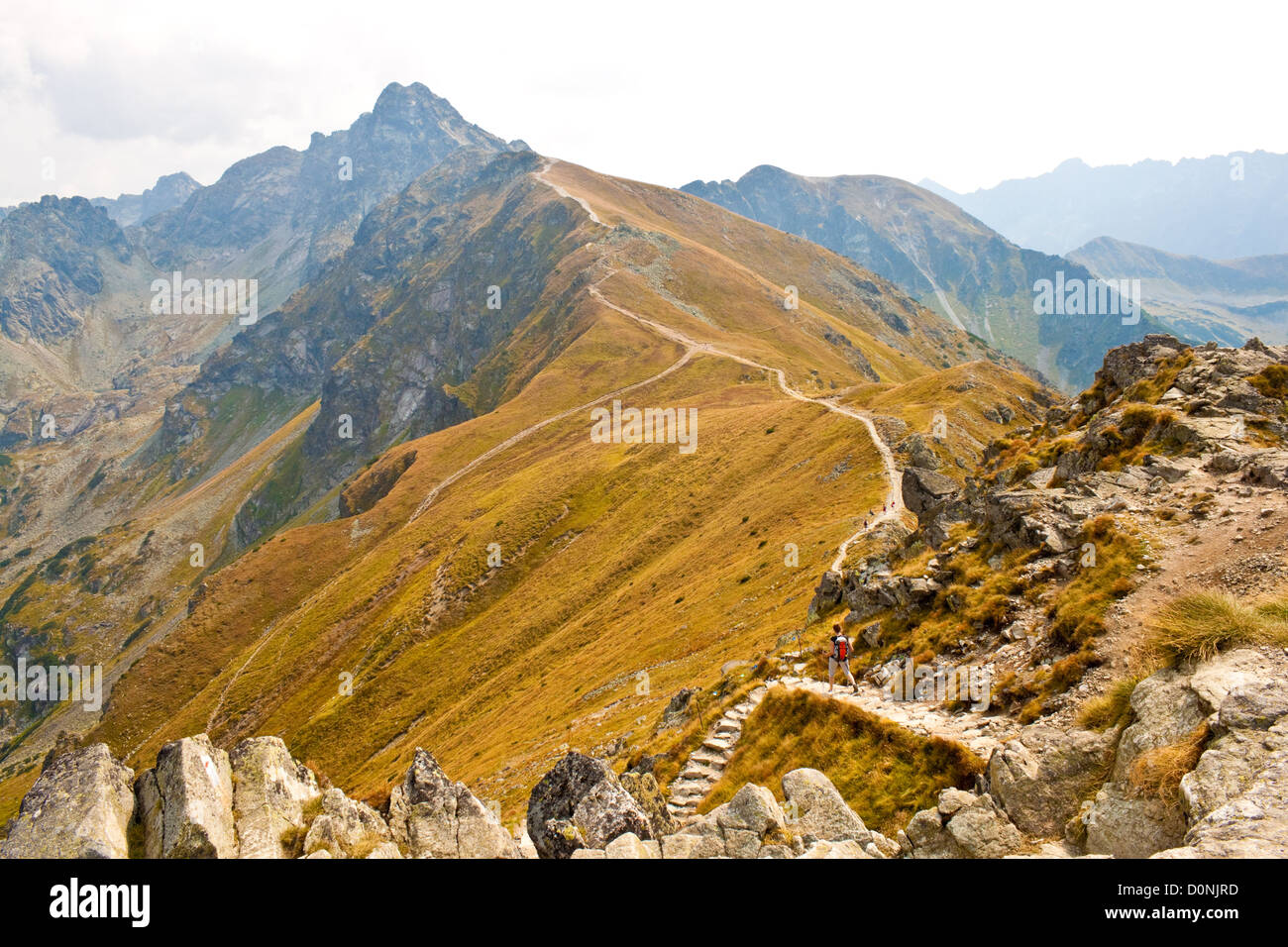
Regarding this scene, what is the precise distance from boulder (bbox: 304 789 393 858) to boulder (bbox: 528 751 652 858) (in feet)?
14.4

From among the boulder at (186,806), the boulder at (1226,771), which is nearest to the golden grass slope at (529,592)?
the boulder at (186,806)

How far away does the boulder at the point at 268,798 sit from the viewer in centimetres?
1752

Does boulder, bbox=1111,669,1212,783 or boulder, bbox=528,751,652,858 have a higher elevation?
boulder, bbox=1111,669,1212,783

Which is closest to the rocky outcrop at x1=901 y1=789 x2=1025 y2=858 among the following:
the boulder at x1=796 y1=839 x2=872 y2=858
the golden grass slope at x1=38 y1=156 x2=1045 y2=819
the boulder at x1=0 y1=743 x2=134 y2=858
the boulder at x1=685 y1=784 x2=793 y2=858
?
the boulder at x1=796 y1=839 x2=872 y2=858

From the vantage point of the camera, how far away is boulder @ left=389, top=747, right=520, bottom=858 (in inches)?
689

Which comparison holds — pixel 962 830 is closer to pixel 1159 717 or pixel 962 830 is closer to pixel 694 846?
pixel 1159 717

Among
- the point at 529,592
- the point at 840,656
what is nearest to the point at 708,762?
the point at 840,656

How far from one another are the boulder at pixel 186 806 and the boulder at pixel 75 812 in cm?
66

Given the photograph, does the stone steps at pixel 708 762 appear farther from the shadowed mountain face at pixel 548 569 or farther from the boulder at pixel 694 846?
the shadowed mountain face at pixel 548 569

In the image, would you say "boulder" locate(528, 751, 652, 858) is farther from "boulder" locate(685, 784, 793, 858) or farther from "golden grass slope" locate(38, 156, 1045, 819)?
"golden grass slope" locate(38, 156, 1045, 819)

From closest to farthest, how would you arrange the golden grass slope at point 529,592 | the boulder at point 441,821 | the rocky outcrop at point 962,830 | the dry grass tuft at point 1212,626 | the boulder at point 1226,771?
1. the boulder at point 1226,771
2. the rocky outcrop at point 962,830
3. the dry grass tuft at point 1212,626
4. the boulder at point 441,821
5. the golden grass slope at point 529,592

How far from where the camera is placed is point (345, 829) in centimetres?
1748
